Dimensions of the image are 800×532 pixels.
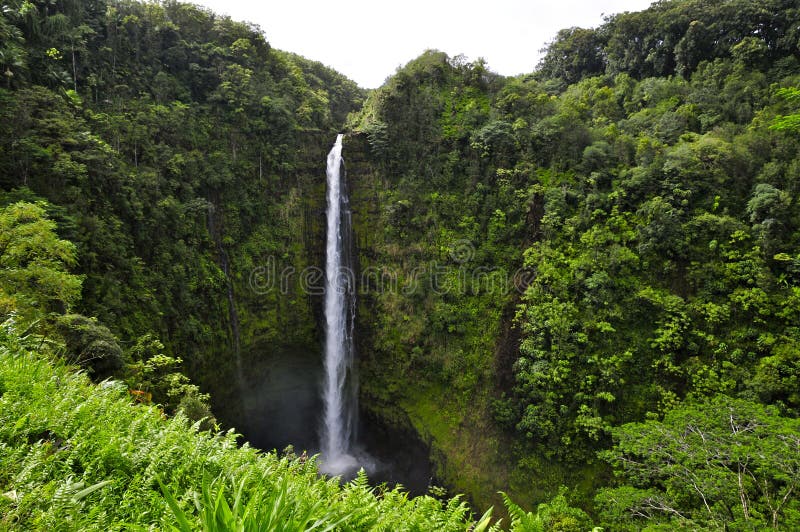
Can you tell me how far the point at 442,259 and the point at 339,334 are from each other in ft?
21.1

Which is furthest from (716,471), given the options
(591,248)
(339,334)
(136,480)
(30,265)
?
(339,334)

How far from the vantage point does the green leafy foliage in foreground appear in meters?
2.20

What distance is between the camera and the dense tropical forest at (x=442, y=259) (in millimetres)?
7008

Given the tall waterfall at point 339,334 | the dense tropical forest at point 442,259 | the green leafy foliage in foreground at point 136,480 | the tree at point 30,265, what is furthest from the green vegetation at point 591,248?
the tree at point 30,265

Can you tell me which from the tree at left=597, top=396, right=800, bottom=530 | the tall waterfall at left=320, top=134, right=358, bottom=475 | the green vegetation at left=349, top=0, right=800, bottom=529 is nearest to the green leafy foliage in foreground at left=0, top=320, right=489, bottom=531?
the tree at left=597, top=396, right=800, bottom=530

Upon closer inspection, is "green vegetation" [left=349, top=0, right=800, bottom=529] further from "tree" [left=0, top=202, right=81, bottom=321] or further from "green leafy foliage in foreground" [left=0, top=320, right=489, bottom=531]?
"tree" [left=0, top=202, right=81, bottom=321]

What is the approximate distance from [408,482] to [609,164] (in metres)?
15.6

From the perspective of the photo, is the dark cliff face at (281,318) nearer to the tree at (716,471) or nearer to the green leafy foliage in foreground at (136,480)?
the green leafy foliage in foreground at (136,480)

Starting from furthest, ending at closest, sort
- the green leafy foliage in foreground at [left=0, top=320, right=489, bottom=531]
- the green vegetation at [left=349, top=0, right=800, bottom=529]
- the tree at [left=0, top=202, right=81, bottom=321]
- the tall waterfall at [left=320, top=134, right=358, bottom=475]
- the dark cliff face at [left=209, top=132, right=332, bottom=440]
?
the tall waterfall at [left=320, top=134, right=358, bottom=475] → the dark cliff face at [left=209, top=132, right=332, bottom=440] → the green vegetation at [left=349, top=0, right=800, bottom=529] → the tree at [left=0, top=202, right=81, bottom=321] → the green leafy foliage in foreground at [left=0, top=320, right=489, bottom=531]

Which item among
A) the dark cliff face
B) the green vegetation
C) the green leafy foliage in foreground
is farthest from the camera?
the dark cliff face

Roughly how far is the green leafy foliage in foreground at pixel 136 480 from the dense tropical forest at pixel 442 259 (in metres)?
0.04

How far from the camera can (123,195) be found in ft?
41.7

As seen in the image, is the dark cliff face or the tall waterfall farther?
the tall waterfall

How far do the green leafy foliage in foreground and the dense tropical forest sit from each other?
0.12 ft
